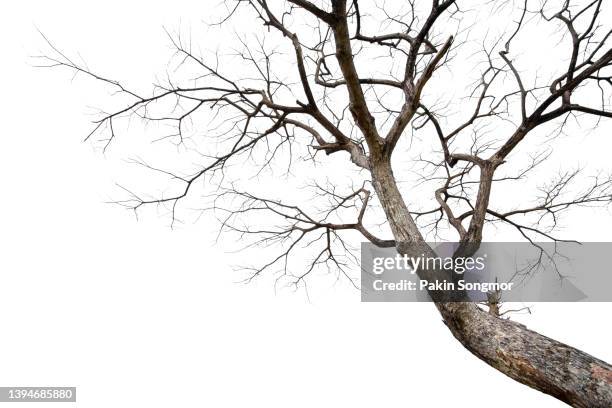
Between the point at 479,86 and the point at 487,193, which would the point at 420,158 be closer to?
the point at 479,86

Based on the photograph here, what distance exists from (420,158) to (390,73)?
76 cm

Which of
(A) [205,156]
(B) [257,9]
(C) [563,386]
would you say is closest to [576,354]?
(C) [563,386]

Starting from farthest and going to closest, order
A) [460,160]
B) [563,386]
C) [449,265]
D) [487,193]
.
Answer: [460,160]
[487,193]
[449,265]
[563,386]

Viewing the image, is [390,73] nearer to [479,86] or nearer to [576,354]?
[479,86]

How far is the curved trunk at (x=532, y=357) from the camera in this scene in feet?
5.97

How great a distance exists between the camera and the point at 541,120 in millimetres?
2879

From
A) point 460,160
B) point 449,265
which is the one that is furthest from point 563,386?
point 460,160

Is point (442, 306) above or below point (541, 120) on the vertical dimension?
below

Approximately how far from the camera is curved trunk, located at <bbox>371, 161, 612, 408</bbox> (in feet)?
5.97

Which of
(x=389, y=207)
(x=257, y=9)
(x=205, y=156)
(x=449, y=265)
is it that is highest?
(x=257, y=9)

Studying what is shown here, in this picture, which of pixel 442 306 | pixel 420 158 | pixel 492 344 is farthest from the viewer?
pixel 420 158

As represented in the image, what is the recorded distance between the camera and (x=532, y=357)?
6.56 ft

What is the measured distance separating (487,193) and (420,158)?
99 cm

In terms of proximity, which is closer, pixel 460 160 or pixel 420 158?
pixel 460 160
